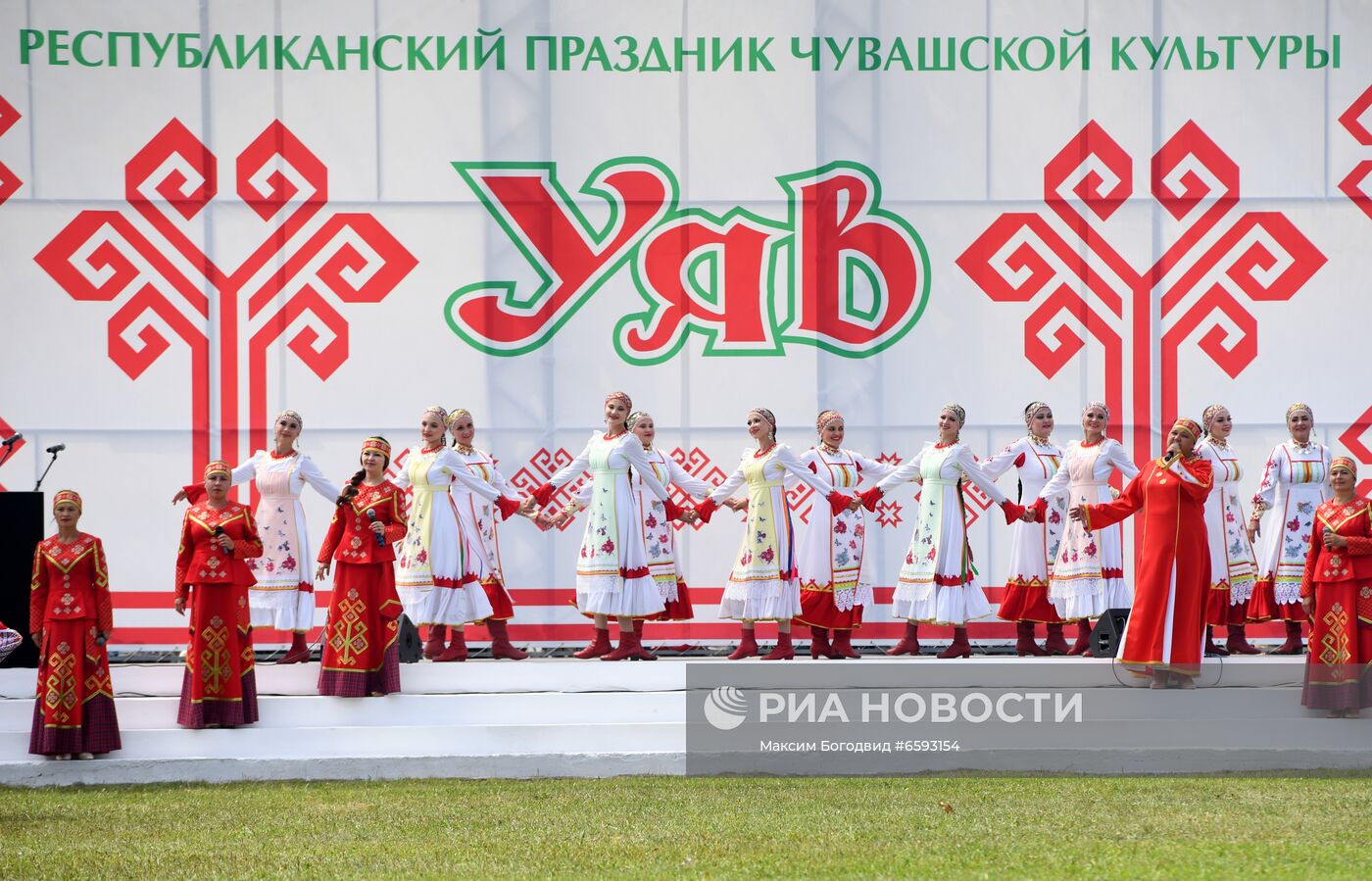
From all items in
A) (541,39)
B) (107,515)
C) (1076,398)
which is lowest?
(107,515)

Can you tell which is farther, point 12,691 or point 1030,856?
point 12,691

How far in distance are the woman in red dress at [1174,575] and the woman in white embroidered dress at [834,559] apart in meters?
1.44

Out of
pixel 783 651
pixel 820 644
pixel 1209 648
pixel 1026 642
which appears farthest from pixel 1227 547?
pixel 783 651

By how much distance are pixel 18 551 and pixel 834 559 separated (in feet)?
12.7

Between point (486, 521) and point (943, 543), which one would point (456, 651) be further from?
point (943, 543)

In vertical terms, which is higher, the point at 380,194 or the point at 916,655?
the point at 380,194

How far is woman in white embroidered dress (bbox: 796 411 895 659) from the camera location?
7945mm

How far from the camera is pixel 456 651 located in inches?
310

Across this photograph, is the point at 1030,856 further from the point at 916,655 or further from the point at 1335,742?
the point at 916,655

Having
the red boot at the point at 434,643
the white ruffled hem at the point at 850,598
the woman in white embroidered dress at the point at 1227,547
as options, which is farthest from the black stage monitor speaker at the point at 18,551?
the woman in white embroidered dress at the point at 1227,547

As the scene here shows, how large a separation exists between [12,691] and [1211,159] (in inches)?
279

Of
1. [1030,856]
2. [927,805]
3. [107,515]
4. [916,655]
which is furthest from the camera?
[107,515]

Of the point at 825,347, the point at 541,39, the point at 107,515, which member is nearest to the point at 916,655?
the point at 825,347

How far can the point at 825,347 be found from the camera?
9281 millimetres
